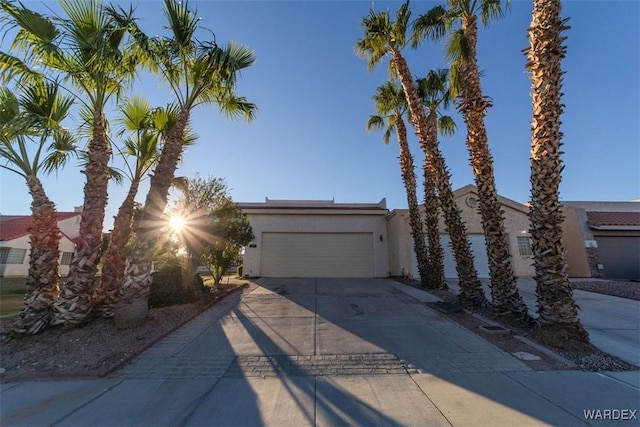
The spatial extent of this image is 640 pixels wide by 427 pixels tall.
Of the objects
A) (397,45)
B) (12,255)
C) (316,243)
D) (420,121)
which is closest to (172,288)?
(316,243)

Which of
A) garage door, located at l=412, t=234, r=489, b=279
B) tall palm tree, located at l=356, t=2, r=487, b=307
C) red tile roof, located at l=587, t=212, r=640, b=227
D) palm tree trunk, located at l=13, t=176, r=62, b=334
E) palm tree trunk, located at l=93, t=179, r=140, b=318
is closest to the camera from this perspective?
palm tree trunk, located at l=13, t=176, r=62, b=334

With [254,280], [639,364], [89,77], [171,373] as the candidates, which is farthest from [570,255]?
[89,77]

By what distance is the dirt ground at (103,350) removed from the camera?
4.75 meters

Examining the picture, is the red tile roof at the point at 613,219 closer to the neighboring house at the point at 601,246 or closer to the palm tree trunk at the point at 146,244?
the neighboring house at the point at 601,246

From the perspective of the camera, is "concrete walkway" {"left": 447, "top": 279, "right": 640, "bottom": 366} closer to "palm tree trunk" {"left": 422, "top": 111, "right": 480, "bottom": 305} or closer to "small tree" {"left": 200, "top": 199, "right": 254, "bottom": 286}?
"palm tree trunk" {"left": 422, "top": 111, "right": 480, "bottom": 305}

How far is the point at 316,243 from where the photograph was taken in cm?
1719

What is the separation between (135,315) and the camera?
6.56 metres

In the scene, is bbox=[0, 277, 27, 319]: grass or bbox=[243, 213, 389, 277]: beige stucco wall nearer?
bbox=[0, 277, 27, 319]: grass

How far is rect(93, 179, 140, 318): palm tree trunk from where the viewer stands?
6984 millimetres

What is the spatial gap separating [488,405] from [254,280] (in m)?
13.4

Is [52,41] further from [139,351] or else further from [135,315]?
[139,351]

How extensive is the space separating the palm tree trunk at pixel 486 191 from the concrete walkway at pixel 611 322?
1.45m

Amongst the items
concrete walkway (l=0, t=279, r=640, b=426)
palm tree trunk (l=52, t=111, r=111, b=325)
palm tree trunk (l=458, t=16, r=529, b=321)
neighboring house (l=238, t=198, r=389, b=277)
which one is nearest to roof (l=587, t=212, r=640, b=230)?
neighboring house (l=238, t=198, r=389, b=277)

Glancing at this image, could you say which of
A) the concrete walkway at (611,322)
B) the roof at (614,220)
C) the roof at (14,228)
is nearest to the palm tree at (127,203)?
the concrete walkway at (611,322)
